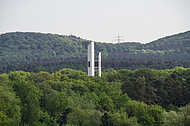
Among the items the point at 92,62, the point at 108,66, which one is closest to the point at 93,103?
the point at 92,62

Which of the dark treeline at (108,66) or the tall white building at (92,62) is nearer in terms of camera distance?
the tall white building at (92,62)

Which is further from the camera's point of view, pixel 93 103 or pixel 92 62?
pixel 92 62

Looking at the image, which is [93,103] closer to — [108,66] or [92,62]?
[92,62]

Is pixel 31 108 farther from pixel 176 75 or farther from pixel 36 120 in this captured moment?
pixel 176 75

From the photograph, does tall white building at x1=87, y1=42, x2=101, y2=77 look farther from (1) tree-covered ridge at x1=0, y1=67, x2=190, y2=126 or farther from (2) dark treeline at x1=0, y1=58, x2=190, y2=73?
(2) dark treeline at x1=0, y1=58, x2=190, y2=73

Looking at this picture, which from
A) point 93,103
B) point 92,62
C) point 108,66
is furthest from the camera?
point 108,66

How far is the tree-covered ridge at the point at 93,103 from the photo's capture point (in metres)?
47.2

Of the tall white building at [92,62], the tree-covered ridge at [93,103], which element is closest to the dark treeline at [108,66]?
the tree-covered ridge at [93,103]

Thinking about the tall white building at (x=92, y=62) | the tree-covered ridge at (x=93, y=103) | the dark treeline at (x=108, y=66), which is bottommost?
the tree-covered ridge at (x=93, y=103)

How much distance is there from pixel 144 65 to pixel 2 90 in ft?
345

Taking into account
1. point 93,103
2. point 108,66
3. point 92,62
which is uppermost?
point 92,62

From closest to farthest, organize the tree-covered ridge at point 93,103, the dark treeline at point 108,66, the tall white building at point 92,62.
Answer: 1. the tree-covered ridge at point 93,103
2. the tall white building at point 92,62
3. the dark treeline at point 108,66

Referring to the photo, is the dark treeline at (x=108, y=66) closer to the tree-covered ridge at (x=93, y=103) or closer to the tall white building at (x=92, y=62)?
the tree-covered ridge at (x=93, y=103)

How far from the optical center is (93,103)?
60.3 metres
